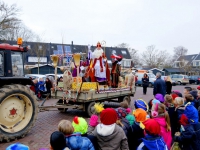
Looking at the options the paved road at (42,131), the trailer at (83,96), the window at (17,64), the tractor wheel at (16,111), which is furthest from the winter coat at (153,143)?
the trailer at (83,96)

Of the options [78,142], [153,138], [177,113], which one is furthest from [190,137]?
[78,142]

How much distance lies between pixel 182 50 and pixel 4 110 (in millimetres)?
67739

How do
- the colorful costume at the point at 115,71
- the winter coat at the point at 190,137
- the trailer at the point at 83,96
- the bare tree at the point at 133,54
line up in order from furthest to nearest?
the bare tree at the point at 133,54
the colorful costume at the point at 115,71
the trailer at the point at 83,96
the winter coat at the point at 190,137

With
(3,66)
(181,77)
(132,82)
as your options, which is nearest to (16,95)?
(3,66)

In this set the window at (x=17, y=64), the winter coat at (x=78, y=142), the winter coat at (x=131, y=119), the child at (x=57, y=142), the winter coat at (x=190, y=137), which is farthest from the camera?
the window at (x=17, y=64)

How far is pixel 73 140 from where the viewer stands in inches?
103

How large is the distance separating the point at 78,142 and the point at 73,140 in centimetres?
7

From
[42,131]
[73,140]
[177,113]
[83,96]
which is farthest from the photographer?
[83,96]

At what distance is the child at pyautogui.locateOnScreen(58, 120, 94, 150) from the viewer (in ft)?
8.60

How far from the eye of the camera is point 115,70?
33.1 feet

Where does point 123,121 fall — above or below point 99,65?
below

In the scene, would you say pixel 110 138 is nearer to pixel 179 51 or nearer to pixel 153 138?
pixel 153 138

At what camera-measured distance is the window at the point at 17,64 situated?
5.43m

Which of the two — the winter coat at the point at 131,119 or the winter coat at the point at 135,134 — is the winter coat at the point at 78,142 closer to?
the winter coat at the point at 135,134
